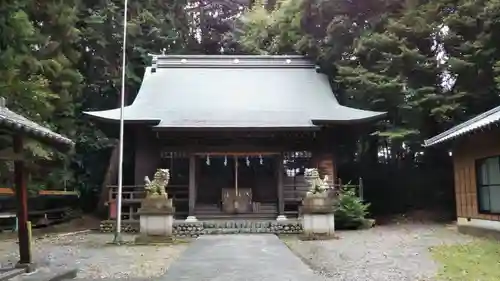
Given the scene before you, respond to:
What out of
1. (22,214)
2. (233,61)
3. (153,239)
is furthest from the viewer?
(233,61)

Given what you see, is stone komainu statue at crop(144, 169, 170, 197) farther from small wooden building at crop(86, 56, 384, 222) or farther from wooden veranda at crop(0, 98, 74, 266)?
wooden veranda at crop(0, 98, 74, 266)

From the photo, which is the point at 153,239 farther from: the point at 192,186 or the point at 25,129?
the point at 25,129

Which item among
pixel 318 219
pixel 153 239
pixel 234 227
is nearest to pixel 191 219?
pixel 234 227

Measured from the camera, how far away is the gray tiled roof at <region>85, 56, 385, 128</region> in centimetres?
1750

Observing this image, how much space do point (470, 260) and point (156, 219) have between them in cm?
799

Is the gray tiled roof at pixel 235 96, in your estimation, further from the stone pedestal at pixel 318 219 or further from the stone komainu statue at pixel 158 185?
the stone pedestal at pixel 318 219

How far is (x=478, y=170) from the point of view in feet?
42.4

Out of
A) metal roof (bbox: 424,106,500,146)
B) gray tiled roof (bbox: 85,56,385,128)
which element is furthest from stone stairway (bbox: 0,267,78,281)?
gray tiled roof (bbox: 85,56,385,128)

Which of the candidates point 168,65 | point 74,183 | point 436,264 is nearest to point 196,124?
point 168,65

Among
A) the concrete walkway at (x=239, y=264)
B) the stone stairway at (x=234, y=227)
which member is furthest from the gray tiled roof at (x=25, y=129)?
the stone stairway at (x=234, y=227)

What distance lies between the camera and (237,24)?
28906 mm

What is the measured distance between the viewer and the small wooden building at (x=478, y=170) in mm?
11656

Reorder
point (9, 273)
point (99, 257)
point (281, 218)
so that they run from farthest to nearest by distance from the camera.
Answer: point (281, 218), point (99, 257), point (9, 273)

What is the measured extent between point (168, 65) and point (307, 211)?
1119cm
